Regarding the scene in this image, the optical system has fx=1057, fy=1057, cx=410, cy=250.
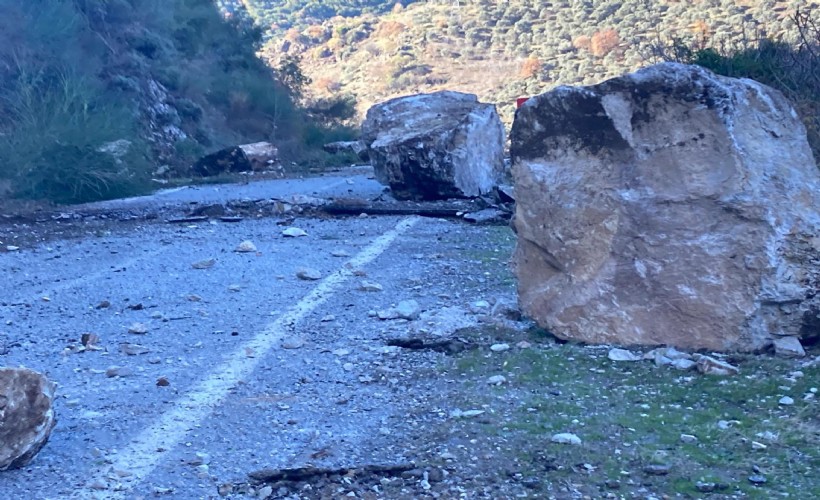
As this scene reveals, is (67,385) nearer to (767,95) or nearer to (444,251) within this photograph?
(767,95)

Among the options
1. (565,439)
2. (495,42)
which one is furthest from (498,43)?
(565,439)

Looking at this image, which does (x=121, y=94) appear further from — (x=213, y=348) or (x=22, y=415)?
(x=22, y=415)

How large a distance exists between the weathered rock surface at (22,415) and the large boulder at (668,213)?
9.12 ft

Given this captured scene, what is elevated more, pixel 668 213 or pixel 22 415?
pixel 668 213

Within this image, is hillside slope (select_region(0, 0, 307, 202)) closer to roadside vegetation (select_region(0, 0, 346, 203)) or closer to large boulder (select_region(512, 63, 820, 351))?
roadside vegetation (select_region(0, 0, 346, 203))

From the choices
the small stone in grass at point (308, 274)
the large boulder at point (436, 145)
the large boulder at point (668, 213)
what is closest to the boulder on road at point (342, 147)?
the large boulder at point (436, 145)

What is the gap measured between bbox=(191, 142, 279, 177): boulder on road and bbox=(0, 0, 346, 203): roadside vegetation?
115 centimetres

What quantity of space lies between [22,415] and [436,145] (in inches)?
396

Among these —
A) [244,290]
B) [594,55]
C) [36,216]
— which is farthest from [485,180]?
[594,55]

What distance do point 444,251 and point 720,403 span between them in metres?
4.87

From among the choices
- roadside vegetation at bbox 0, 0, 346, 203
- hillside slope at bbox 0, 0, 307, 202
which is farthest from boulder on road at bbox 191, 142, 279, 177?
roadside vegetation at bbox 0, 0, 346, 203

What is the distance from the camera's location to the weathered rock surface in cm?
383

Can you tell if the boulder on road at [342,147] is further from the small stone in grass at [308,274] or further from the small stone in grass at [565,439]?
the small stone in grass at [565,439]

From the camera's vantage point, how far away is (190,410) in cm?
458
